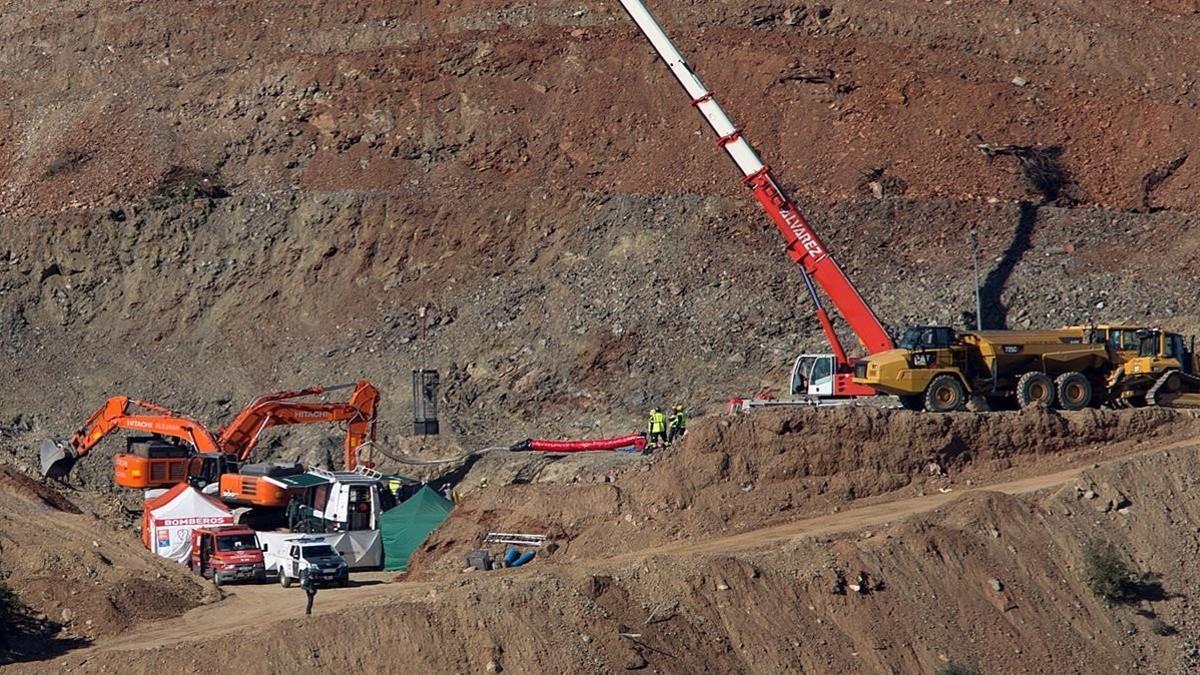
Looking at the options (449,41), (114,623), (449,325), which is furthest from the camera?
(449,41)

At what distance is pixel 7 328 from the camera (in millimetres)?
46156

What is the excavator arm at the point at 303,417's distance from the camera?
36.3m

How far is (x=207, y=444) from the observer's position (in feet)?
117

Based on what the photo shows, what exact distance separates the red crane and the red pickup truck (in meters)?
10.7

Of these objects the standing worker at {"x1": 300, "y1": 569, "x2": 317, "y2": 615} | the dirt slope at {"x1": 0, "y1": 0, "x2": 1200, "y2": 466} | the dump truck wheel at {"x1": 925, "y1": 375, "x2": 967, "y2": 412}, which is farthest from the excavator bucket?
the dump truck wheel at {"x1": 925, "y1": 375, "x2": 967, "y2": 412}

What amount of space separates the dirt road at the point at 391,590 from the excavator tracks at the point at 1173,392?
251cm

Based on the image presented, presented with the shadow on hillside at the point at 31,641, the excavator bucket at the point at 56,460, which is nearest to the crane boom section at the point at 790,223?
the excavator bucket at the point at 56,460

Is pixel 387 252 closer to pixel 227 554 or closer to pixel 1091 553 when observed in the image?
pixel 227 554

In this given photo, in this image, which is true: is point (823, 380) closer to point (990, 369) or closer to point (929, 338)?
point (929, 338)

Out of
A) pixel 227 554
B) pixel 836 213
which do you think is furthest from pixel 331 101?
pixel 227 554

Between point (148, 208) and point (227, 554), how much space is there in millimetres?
19754

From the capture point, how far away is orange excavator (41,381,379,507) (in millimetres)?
34156

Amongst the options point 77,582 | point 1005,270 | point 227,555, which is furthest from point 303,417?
point 1005,270

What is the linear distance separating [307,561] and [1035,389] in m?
12.8
